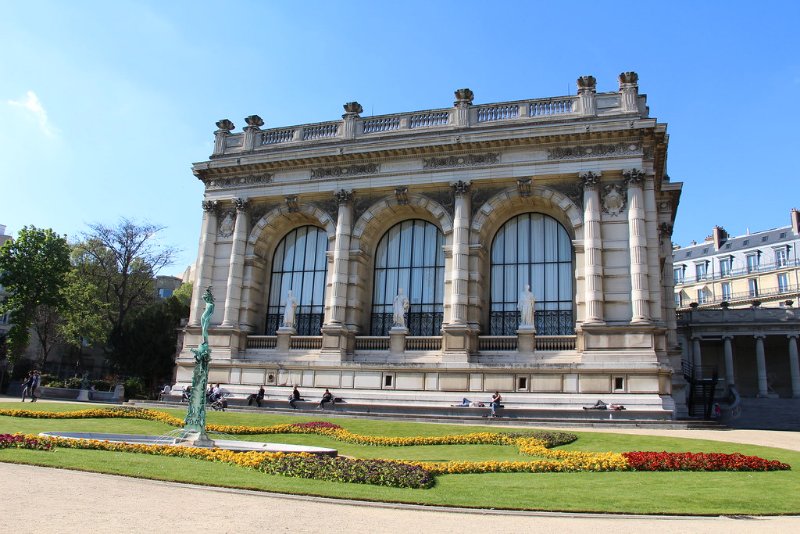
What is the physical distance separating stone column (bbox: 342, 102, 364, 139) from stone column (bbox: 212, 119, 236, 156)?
27.7 ft

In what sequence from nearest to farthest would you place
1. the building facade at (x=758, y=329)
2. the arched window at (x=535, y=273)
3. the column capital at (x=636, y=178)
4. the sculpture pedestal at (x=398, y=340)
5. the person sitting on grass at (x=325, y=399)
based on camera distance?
1. the person sitting on grass at (x=325, y=399)
2. the column capital at (x=636, y=178)
3. the arched window at (x=535, y=273)
4. the sculpture pedestal at (x=398, y=340)
5. the building facade at (x=758, y=329)

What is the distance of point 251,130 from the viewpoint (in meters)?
43.6

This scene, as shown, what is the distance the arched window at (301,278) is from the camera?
4162 cm

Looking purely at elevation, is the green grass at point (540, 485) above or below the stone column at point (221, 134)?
below

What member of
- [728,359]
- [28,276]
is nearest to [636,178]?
[728,359]

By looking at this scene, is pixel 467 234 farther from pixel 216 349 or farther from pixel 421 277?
pixel 216 349

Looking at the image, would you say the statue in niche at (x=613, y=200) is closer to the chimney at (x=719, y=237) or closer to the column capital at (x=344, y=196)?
the column capital at (x=344, y=196)

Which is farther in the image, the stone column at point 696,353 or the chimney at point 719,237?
the chimney at point 719,237

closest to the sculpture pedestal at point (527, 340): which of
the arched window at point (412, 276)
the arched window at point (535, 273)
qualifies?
the arched window at point (535, 273)

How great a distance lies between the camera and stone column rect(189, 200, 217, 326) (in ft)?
136

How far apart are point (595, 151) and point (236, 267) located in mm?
22380

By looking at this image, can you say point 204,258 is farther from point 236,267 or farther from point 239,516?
point 239,516

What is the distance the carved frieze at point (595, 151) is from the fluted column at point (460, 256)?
5279 mm

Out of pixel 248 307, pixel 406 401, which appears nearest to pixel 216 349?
pixel 248 307
